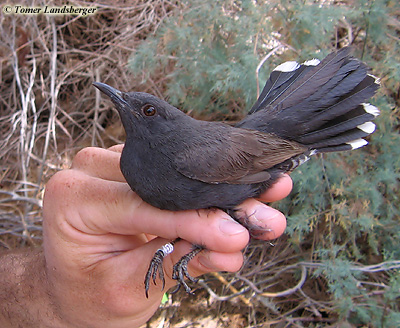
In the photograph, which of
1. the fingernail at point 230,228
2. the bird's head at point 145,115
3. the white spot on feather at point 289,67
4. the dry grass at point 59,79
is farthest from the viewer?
the dry grass at point 59,79

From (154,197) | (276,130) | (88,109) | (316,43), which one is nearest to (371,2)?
(316,43)

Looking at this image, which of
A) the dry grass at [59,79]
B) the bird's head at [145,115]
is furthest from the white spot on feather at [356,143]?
the dry grass at [59,79]

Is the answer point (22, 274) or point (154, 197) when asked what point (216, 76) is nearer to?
point (154, 197)

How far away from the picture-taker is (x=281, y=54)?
371 centimetres

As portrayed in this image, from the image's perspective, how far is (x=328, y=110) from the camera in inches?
107

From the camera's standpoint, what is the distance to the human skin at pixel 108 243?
7.08 ft

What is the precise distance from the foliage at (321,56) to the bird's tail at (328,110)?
25.9 inches

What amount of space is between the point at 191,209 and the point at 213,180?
22cm

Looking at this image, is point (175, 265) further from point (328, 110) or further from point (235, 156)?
point (328, 110)

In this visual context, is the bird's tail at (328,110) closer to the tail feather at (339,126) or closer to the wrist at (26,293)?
the tail feather at (339,126)

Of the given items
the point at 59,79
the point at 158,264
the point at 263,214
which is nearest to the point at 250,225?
the point at 263,214

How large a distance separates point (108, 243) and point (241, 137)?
1.15m

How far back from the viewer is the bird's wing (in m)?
2.24

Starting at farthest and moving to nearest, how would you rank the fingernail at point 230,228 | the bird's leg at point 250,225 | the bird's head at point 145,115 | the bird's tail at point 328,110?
the bird's tail at point 328,110, the bird's head at point 145,115, the bird's leg at point 250,225, the fingernail at point 230,228
